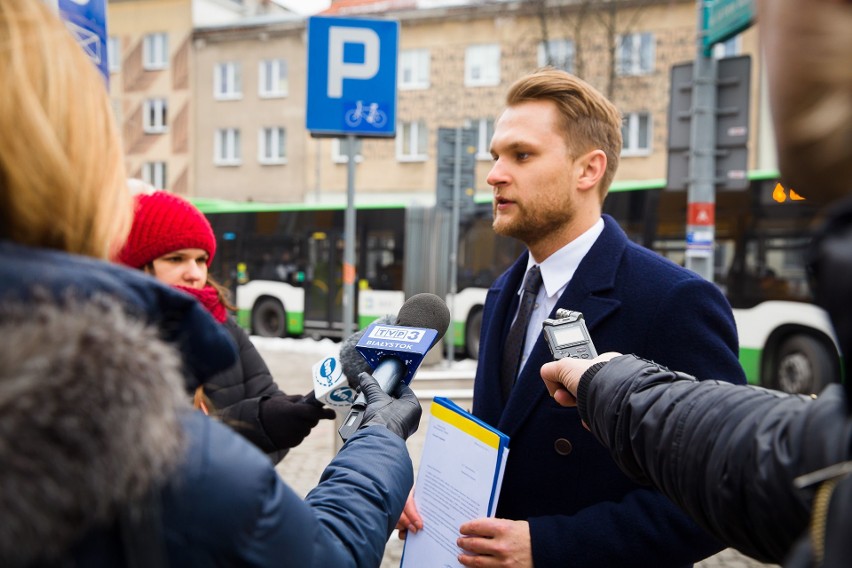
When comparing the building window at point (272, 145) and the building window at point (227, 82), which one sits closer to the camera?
the building window at point (272, 145)

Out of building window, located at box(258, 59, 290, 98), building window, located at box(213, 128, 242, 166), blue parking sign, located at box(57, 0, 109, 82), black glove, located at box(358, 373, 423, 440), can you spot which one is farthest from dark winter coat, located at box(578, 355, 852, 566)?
building window, located at box(213, 128, 242, 166)

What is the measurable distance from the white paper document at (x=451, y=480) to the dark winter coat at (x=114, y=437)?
84cm

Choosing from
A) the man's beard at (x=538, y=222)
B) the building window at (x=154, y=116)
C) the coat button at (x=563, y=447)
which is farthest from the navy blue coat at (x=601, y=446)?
the building window at (x=154, y=116)

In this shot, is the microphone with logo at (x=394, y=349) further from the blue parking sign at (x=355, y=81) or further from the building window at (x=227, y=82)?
the building window at (x=227, y=82)

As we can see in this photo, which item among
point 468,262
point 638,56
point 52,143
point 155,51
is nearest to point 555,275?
point 52,143

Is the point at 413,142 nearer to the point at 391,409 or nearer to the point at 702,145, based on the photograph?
the point at 702,145

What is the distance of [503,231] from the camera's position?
2.39m

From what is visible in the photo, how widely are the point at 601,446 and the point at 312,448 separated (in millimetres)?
5513

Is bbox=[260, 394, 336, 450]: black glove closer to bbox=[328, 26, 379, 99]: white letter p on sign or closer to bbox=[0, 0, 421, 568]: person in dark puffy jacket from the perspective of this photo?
bbox=[0, 0, 421, 568]: person in dark puffy jacket

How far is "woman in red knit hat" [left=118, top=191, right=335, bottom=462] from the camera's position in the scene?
2479 millimetres

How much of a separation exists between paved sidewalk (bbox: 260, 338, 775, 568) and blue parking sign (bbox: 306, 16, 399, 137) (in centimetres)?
177

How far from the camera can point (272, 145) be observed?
29.4m

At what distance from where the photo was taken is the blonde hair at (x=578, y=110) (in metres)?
2.40

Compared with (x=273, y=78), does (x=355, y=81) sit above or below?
below
